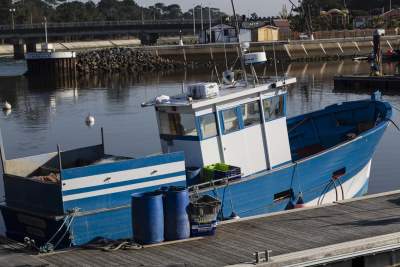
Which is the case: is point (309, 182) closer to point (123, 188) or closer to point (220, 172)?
point (220, 172)

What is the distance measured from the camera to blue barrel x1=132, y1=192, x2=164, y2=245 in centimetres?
1277

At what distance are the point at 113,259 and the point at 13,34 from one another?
11037 centimetres

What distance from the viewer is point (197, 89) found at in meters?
16.1

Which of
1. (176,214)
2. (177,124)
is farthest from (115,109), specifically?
(176,214)

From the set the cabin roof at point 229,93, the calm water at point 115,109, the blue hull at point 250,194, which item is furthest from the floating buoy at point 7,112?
the cabin roof at point 229,93

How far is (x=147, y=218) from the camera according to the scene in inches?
503

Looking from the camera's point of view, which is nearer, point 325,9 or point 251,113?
point 251,113

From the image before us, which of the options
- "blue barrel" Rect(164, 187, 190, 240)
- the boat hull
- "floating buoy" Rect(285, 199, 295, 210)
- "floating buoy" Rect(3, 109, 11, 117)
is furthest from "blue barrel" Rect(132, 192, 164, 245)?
"floating buoy" Rect(3, 109, 11, 117)

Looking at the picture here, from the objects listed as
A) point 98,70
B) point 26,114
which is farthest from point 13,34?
point 26,114

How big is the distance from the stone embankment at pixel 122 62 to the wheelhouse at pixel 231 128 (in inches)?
2438

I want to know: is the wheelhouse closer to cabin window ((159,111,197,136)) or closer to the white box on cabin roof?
cabin window ((159,111,197,136))

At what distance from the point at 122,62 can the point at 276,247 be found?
235 ft

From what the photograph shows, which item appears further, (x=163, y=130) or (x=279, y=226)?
(x=163, y=130)

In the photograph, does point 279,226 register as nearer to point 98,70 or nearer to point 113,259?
point 113,259
